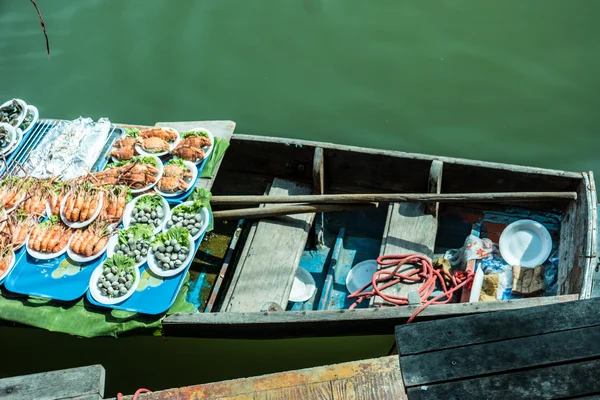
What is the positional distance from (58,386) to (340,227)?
3.28 metres

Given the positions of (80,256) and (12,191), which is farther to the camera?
(12,191)

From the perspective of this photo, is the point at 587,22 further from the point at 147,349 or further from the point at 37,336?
the point at 37,336

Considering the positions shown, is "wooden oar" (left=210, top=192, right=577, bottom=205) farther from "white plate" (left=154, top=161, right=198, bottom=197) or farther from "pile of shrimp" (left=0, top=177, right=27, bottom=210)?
"pile of shrimp" (left=0, top=177, right=27, bottom=210)

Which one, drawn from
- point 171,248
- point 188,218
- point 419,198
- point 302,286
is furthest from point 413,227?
point 171,248

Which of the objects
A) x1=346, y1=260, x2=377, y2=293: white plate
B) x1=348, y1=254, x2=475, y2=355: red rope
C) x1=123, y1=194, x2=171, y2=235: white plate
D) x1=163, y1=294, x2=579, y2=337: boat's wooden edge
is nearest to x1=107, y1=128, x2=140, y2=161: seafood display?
x1=123, y1=194, x2=171, y2=235: white plate

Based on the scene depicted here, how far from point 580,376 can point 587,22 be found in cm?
631

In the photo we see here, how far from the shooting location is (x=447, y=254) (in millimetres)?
5863

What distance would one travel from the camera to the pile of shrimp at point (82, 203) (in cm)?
565

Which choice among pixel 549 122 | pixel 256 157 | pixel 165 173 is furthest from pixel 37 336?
pixel 549 122

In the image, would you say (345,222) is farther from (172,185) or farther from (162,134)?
(162,134)

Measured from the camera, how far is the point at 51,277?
211 inches

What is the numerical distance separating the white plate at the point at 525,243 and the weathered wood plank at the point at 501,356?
251 centimetres

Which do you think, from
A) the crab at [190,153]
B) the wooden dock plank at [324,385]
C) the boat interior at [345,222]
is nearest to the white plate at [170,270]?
the boat interior at [345,222]

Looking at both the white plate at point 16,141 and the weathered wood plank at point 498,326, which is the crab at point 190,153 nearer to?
the white plate at point 16,141
